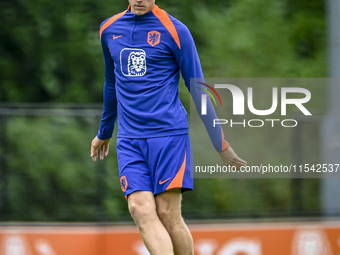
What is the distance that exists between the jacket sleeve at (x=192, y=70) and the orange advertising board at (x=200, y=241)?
2.31m

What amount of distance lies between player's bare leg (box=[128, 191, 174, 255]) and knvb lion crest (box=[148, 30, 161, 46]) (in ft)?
2.93

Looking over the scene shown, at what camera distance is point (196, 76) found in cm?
305

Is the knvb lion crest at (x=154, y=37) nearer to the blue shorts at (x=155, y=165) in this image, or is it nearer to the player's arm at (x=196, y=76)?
the player's arm at (x=196, y=76)

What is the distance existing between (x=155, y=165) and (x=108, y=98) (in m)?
0.67

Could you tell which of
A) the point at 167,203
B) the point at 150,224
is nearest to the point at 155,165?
the point at 167,203

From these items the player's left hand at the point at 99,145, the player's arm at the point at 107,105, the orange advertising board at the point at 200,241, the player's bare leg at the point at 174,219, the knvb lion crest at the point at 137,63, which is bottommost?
the orange advertising board at the point at 200,241

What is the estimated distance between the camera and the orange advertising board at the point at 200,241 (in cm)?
514

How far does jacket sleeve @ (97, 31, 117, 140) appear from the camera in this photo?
327 centimetres

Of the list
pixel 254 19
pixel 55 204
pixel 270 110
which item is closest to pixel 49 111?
pixel 55 204

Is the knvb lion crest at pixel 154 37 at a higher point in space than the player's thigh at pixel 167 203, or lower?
higher

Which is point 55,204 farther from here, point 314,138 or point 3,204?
point 314,138

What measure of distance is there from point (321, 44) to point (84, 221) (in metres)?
4.56

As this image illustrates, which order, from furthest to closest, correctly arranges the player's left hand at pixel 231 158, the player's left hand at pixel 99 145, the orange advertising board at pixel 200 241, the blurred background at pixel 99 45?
the blurred background at pixel 99 45
the orange advertising board at pixel 200 241
the player's left hand at pixel 99 145
the player's left hand at pixel 231 158

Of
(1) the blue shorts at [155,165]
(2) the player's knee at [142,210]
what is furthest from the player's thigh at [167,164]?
(2) the player's knee at [142,210]
